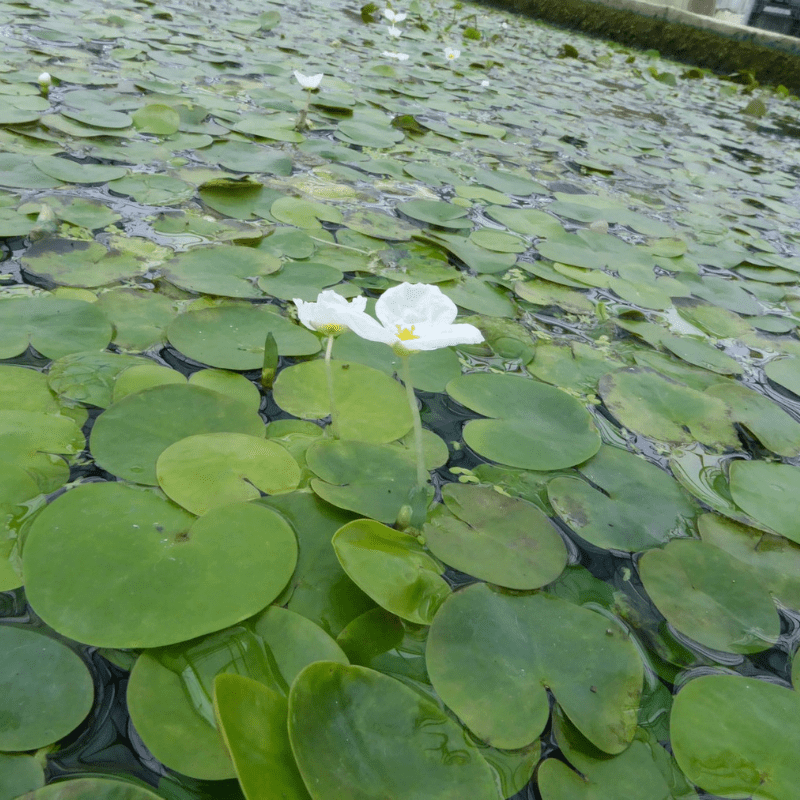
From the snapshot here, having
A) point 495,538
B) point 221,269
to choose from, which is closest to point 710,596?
point 495,538

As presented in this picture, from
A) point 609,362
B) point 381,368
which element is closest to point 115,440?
point 381,368

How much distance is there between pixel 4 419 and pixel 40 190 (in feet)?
3.42

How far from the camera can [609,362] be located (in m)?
1.45

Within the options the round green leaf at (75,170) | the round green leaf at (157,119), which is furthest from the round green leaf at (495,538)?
the round green leaf at (157,119)

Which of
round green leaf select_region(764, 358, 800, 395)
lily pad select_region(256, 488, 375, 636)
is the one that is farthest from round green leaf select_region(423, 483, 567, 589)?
round green leaf select_region(764, 358, 800, 395)

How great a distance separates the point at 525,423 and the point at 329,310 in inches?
19.0

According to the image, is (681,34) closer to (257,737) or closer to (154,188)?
(154,188)

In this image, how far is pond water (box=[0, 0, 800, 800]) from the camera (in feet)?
2.12

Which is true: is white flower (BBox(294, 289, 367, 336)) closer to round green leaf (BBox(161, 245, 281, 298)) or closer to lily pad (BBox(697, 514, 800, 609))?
round green leaf (BBox(161, 245, 281, 298))

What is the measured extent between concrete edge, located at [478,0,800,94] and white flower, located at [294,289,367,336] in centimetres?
778

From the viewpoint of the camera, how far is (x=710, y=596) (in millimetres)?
886

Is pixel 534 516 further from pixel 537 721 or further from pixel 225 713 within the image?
pixel 225 713

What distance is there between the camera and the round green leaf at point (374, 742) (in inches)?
22.9

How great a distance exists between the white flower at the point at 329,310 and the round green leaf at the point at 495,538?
32 centimetres
